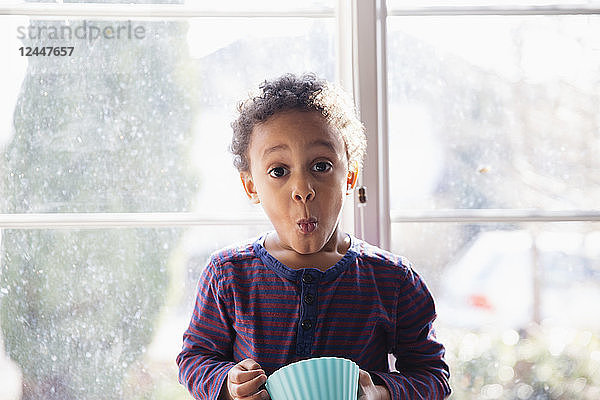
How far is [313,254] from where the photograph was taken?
120 cm

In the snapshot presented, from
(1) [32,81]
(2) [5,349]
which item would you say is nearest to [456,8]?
(1) [32,81]

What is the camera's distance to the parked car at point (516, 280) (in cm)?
145

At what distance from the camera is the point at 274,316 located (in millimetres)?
1142

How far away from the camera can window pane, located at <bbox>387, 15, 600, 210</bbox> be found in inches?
56.2

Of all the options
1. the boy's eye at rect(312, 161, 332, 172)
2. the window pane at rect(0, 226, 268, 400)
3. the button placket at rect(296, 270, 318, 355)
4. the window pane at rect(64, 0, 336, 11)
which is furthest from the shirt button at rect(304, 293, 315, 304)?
the window pane at rect(64, 0, 336, 11)

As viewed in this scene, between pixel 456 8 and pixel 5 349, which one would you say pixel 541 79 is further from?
pixel 5 349

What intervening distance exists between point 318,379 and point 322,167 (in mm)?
370

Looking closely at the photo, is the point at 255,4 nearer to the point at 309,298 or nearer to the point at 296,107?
the point at 296,107

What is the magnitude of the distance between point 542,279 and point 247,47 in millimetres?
789

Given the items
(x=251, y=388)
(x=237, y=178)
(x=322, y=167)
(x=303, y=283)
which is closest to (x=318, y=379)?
(x=251, y=388)

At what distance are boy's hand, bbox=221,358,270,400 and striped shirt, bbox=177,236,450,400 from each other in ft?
0.18

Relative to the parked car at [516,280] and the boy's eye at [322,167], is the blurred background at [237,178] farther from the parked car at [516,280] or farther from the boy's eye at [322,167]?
the boy's eye at [322,167]

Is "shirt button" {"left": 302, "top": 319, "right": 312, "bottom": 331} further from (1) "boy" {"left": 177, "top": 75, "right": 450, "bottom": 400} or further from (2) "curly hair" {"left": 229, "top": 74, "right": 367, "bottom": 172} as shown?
(2) "curly hair" {"left": 229, "top": 74, "right": 367, "bottom": 172}

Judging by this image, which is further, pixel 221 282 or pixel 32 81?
pixel 32 81
